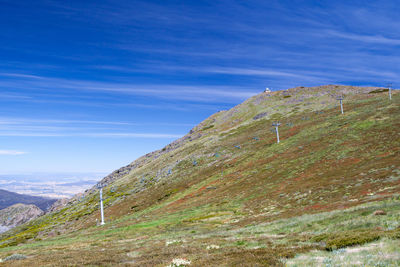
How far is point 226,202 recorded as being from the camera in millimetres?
47875

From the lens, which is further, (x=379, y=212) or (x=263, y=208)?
(x=263, y=208)

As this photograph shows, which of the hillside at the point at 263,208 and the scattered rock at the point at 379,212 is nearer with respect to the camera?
the hillside at the point at 263,208

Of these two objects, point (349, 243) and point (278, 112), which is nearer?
point (349, 243)

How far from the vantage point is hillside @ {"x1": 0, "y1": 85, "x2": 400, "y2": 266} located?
1678cm

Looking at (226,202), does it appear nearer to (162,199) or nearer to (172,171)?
(162,199)

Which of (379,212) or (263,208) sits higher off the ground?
(379,212)

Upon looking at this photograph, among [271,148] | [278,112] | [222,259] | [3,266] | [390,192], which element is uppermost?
[278,112]

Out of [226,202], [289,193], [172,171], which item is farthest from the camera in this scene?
[172,171]

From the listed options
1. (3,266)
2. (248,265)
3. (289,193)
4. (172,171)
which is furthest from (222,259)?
(172,171)

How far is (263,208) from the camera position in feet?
124

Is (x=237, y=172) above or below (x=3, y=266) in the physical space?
above

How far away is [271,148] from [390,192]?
49355 mm

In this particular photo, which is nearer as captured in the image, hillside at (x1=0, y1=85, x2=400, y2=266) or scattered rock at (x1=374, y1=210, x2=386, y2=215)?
hillside at (x1=0, y1=85, x2=400, y2=266)

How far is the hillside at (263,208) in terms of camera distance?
16.8 m
